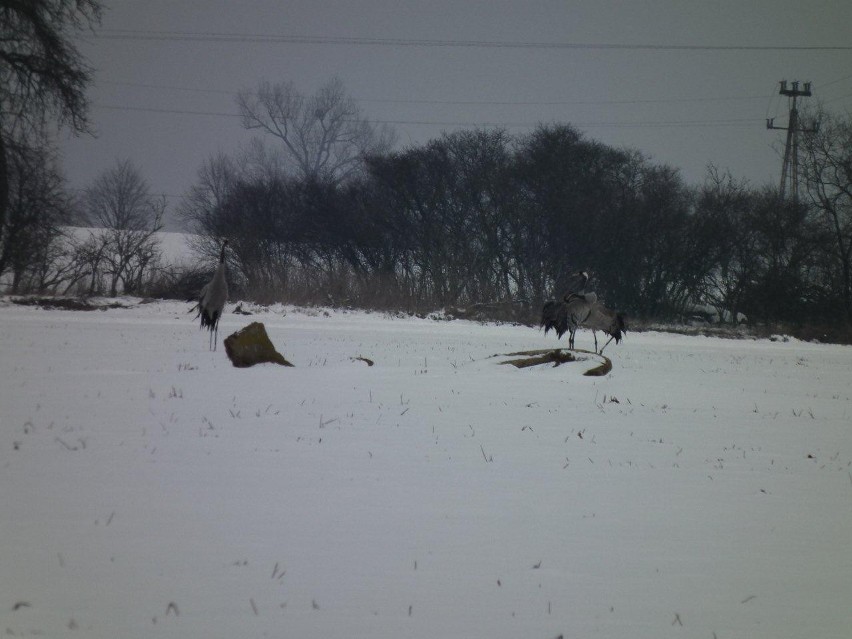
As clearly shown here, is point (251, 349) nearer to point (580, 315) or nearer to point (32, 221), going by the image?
point (580, 315)

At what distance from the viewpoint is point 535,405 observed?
9.00m

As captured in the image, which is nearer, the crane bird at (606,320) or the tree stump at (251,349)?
the tree stump at (251,349)

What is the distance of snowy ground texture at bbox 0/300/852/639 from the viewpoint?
3.31 m

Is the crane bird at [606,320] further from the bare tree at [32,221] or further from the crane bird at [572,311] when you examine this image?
the bare tree at [32,221]

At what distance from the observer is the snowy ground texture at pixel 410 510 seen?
10.9 ft

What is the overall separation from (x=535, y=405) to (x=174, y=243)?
63.1 metres

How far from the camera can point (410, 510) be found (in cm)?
466

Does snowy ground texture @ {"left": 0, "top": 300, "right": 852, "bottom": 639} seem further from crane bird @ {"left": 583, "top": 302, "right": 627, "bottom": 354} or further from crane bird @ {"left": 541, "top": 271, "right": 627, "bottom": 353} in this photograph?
crane bird @ {"left": 583, "top": 302, "right": 627, "bottom": 354}

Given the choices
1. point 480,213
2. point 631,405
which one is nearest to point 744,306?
point 480,213

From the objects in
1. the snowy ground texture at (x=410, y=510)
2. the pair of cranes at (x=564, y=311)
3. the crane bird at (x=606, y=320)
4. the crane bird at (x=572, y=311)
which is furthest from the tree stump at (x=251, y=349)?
the crane bird at (x=606, y=320)

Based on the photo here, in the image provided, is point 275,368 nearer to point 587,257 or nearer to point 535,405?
point 535,405

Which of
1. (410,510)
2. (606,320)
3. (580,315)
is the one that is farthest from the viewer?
(606,320)

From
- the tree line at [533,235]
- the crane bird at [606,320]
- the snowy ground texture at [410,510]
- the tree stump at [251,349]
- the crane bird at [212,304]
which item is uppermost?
the tree line at [533,235]

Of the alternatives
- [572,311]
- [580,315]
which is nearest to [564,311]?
[572,311]
